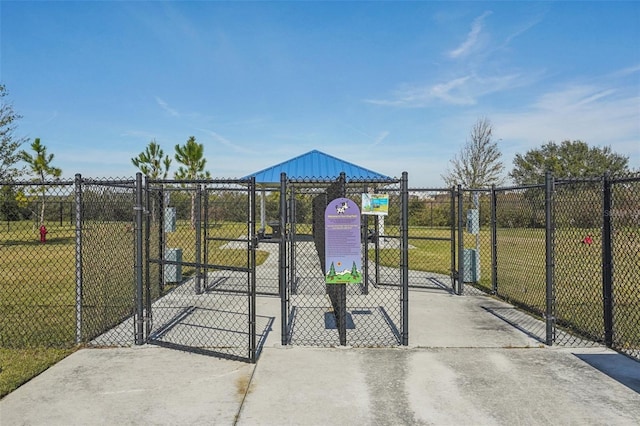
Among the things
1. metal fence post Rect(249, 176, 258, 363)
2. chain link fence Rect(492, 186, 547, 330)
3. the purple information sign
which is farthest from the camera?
chain link fence Rect(492, 186, 547, 330)

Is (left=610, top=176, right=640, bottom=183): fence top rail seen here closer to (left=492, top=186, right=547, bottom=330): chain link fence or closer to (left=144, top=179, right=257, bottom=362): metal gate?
(left=492, top=186, right=547, bottom=330): chain link fence

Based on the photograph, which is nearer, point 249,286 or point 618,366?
point 618,366

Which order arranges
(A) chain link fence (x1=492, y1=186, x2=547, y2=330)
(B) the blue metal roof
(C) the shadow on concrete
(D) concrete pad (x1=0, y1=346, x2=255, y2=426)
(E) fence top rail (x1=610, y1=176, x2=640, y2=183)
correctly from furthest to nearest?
(B) the blue metal roof < (A) chain link fence (x1=492, y1=186, x2=547, y2=330) < (E) fence top rail (x1=610, y1=176, x2=640, y2=183) < (C) the shadow on concrete < (D) concrete pad (x1=0, y1=346, x2=255, y2=426)

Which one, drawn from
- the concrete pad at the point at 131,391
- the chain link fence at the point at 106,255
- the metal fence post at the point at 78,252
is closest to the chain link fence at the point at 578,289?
the concrete pad at the point at 131,391

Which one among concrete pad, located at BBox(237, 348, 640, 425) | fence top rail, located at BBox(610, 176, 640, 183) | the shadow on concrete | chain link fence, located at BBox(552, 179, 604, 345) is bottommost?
concrete pad, located at BBox(237, 348, 640, 425)

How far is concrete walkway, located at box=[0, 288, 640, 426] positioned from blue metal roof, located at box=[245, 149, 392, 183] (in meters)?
13.1

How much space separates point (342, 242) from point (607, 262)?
10.2 feet

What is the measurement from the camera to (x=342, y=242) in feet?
17.4

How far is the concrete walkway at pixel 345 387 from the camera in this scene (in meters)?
3.55

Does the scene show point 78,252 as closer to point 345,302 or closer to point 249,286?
point 249,286

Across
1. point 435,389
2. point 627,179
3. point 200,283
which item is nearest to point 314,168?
point 200,283

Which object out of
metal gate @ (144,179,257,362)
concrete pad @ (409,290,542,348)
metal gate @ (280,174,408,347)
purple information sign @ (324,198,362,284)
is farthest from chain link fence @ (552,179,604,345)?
metal gate @ (144,179,257,362)

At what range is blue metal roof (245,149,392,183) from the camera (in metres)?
18.3

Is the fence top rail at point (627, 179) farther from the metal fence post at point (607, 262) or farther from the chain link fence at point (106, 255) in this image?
the chain link fence at point (106, 255)
